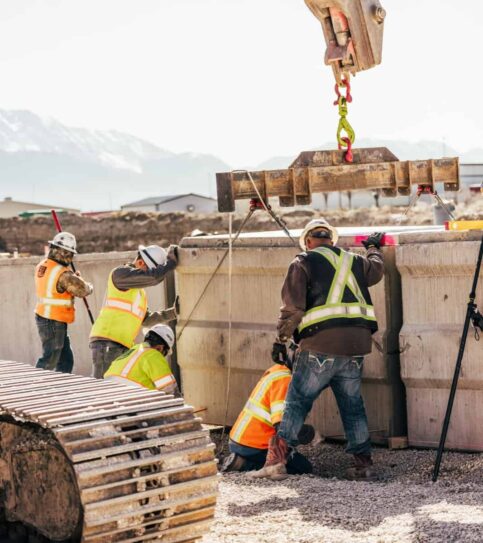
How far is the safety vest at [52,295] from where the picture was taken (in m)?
11.6

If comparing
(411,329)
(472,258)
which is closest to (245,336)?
(411,329)

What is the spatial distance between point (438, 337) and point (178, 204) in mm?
71362

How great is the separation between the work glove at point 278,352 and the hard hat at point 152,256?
6.61 feet

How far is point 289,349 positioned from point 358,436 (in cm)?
107

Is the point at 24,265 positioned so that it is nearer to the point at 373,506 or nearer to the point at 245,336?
the point at 245,336

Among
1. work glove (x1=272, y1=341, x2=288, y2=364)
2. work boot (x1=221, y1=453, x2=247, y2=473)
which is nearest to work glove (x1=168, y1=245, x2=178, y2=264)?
work glove (x1=272, y1=341, x2=288, y2=364)

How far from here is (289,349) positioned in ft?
29.0

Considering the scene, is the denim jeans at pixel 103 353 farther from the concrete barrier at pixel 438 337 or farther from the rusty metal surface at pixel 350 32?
the rusty metal surface at pixel 350 32

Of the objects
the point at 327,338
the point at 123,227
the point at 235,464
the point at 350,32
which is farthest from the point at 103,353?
the point at 123,227

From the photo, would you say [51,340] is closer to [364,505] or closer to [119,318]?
[119,318]

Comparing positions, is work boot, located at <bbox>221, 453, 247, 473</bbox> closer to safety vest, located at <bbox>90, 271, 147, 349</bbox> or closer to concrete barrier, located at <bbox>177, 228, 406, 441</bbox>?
concrete barrier, located at <bbox>177, 228, 406, 441</bbox>

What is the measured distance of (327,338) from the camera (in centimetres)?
797

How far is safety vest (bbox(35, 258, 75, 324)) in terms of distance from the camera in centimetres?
1162

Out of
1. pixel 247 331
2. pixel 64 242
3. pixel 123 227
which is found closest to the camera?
pixel 247 331
